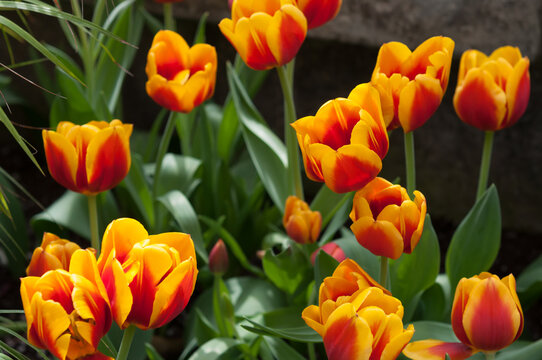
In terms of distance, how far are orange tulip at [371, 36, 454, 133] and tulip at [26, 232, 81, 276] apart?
36 centimetres

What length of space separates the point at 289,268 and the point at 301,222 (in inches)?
5.9

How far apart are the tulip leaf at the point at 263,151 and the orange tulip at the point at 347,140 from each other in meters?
0.47

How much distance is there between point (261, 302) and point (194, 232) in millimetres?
154

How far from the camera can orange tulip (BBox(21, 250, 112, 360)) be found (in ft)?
1.92

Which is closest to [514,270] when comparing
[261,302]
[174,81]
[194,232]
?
[261,302]

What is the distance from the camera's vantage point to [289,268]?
113cm

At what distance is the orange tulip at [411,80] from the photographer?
2.67 feet

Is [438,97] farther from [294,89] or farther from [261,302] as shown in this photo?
[294,89]

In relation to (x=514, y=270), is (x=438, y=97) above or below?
above

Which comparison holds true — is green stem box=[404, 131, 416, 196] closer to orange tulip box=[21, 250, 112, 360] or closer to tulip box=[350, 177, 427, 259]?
tulip box=[350, 177, 427, 259]

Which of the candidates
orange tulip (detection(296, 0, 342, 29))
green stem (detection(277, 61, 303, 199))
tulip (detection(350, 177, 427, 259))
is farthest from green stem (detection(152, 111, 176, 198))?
tulip (detection(350, 177, 427, 259))

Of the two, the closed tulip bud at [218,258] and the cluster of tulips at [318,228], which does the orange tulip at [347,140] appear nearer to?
the cluster of tulips at [318,228]

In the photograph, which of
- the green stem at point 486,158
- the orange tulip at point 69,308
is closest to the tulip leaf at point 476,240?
the green stem at point 486,158

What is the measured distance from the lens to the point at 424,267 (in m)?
1.03
